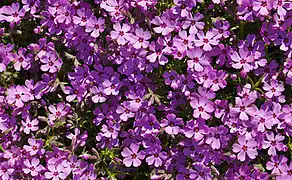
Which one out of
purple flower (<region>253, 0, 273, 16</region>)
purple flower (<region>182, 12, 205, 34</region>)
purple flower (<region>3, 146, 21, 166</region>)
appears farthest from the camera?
purple flower (<region>3, 146, 21, 166</region>)

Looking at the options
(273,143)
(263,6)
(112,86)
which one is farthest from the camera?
(112,86)

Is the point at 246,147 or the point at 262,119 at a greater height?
the point at 262,119

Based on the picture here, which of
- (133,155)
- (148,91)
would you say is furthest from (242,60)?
(133,155)

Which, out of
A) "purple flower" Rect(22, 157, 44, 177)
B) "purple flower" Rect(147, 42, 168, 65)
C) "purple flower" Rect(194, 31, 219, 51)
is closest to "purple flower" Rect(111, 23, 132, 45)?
"purple flower" Rect(147, 42, 168, 65)

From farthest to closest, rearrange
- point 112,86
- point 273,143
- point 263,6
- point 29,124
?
1. point 29,124
2. point 112,86
3. point 273,143
4. point 263,6

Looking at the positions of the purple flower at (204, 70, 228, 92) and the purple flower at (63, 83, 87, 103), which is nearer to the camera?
the purple flower at (204, 70, 228, 92)

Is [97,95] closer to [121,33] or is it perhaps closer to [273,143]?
[121,33]

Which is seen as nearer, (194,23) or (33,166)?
(194,23)

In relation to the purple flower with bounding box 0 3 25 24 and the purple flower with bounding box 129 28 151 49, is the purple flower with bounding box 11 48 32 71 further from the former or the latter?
the purple flower with bounding box 129 28 151 49
